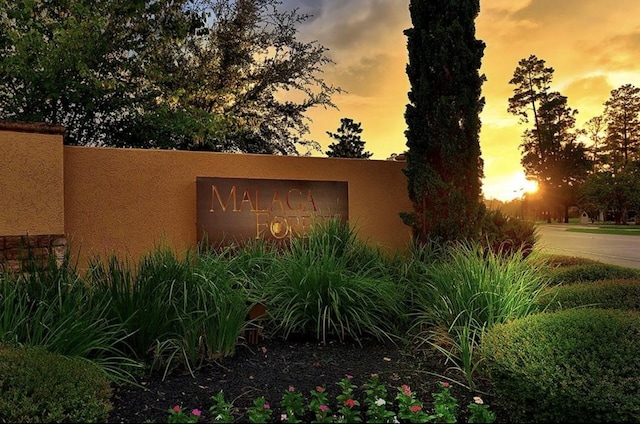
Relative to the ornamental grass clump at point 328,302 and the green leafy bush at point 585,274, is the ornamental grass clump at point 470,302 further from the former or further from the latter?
the green leafy bush at point 585,274

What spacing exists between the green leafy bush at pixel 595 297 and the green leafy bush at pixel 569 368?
0.78m

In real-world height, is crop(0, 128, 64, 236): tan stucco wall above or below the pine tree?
below

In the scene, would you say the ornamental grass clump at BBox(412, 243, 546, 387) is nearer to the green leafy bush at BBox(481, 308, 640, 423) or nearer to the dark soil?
the dark soil

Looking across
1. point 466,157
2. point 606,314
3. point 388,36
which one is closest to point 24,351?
point 606,314

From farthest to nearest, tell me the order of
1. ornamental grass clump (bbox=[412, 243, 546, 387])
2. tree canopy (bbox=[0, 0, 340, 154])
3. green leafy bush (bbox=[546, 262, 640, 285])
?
tree canopy (bbox=[0, 0, 340, 154])
green leafy bush (bbox=[546, 262, 640, 285])
ornamental grass clump (bbox=[412, 243, 546, 387])

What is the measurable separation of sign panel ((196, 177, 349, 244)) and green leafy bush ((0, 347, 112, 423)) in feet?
13.5

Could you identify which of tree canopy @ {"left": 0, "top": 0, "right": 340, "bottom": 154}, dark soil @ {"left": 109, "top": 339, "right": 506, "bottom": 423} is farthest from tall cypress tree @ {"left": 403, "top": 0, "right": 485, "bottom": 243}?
tree canopy @ {"left": 0, "top": 0, "right": 340, "bottom": 154}

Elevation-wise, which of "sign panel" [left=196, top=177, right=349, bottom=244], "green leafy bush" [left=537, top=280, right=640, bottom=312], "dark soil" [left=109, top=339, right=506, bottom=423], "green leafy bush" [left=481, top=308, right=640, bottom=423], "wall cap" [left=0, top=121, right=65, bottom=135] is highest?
"wall cap" [left=0, top=121, right=65, bottom=135]

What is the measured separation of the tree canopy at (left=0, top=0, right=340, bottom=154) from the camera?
975cm

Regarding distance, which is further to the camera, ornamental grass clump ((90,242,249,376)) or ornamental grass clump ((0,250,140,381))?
ornamental grass clump ((90,242,249,376))

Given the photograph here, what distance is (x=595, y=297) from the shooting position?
12.6 feet

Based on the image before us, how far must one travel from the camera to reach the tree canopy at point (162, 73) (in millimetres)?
9750

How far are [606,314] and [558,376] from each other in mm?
772

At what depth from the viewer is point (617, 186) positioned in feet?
93.2
